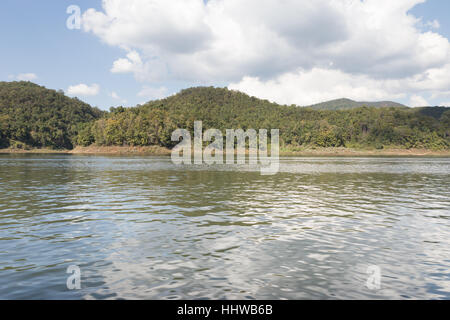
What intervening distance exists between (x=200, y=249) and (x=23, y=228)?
32.7ft

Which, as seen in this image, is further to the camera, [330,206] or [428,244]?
[330,206]

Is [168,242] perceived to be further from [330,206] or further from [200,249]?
[330,206]

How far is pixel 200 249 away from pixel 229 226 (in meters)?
4.52

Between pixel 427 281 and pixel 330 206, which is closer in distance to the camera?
pixel 427 281

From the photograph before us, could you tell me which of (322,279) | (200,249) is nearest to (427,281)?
(322,279)

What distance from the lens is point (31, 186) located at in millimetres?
36312
